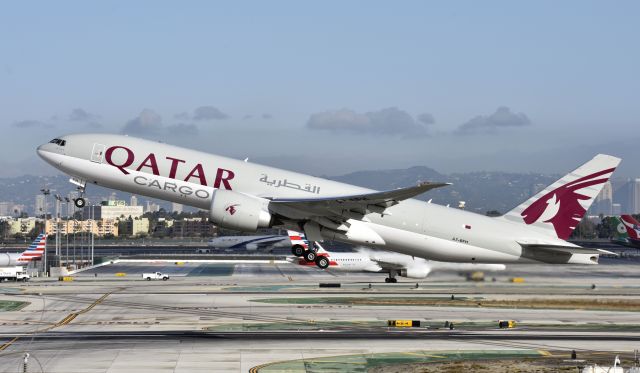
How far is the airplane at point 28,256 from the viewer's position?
5207 inches

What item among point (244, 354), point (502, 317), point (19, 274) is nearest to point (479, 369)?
point (244, 354)

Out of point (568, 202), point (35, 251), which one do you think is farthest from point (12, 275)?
point (568, 202)

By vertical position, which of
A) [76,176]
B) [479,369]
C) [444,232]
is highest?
[76,176]

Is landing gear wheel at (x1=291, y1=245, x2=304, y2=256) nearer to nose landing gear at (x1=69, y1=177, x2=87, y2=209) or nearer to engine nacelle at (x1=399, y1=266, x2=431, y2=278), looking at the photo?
nose landing gear at (x1=69, y1=177, x2=87, y2=209)

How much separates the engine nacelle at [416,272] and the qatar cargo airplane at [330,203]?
26562mm

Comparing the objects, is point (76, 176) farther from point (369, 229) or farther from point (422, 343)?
point (422, 343)

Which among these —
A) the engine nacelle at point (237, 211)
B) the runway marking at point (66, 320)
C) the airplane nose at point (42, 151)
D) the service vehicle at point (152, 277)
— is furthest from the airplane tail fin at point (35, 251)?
the engine nacelle at point (237, 211)

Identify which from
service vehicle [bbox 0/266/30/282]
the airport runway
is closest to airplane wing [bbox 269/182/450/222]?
the airport runway

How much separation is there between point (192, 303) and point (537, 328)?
31.1 meters

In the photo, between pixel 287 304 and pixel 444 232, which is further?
pixel 287 304

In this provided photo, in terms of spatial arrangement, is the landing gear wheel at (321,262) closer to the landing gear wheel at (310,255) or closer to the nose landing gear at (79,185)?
the landing gear wheel at (310,255)

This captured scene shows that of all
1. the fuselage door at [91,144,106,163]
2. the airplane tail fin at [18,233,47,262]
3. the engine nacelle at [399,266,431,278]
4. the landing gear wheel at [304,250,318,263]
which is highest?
the fuselage door at [91,144,106,163]

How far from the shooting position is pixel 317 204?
177 feet

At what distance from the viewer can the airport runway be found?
48406 millimetres
